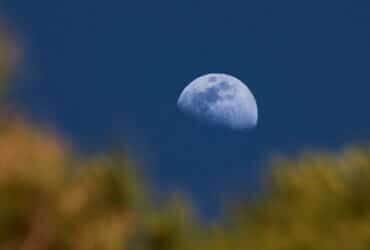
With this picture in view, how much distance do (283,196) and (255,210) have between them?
45 centimetres

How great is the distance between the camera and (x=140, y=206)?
8.66 meters

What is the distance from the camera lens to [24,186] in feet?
24.9

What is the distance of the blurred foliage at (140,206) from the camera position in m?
7.61

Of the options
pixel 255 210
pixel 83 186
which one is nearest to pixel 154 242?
pixel 83 186

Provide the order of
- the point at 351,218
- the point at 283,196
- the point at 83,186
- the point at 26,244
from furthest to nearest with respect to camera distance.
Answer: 1. the point at 283,196
2. the point at 351,218
3. the point at 83,186
4. the point at 26,244

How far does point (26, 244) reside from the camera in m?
7.36

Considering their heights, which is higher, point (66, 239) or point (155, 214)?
point (155, 214)

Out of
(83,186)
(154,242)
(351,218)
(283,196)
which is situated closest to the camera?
(83,186)

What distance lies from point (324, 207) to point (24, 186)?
3.33 metres

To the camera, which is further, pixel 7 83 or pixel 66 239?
pixel 7 83

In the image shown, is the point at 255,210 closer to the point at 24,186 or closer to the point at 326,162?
the point at 326,162

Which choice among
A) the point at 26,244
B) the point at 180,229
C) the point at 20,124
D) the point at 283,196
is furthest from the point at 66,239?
the point at 283,196

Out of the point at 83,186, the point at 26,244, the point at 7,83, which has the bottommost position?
the point at 26,244

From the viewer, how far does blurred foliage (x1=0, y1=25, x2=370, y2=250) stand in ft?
25.0
